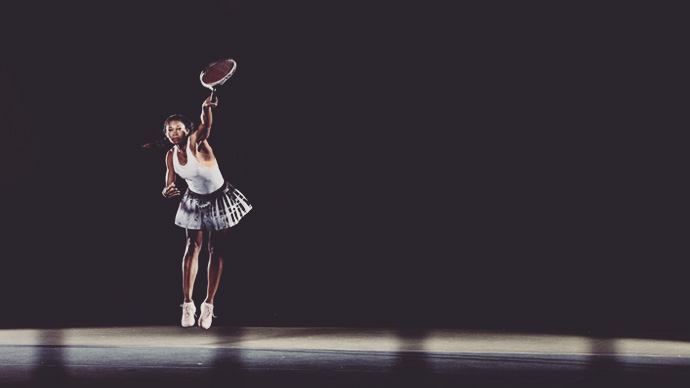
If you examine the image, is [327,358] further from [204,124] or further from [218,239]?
[204,124]

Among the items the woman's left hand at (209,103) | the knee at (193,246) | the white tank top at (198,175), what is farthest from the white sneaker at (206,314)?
the woman's left hand at (209,103)

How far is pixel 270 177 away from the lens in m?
12.9

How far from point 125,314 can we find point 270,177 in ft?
7.68

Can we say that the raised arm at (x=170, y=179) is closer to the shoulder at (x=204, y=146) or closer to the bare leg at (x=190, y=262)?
the shoulder at (x=204, y=146)

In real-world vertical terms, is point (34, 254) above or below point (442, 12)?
below

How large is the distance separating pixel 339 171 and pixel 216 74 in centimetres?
181

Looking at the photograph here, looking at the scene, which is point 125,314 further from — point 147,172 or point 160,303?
point 147,172

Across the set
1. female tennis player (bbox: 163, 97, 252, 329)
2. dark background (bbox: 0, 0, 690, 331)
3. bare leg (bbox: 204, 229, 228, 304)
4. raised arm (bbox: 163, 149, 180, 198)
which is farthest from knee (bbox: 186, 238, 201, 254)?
raised arm (bbox: 163, 149, 180, 198)

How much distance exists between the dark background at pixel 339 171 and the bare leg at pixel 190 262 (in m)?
0.14

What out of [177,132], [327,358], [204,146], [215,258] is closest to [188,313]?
[215,258]

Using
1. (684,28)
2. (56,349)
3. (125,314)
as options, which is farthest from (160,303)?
(684,28)

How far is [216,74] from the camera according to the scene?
12633 millimetres

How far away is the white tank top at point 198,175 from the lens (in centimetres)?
1209

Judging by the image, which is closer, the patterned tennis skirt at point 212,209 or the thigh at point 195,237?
the patterned tennis skirt at point 212,209
